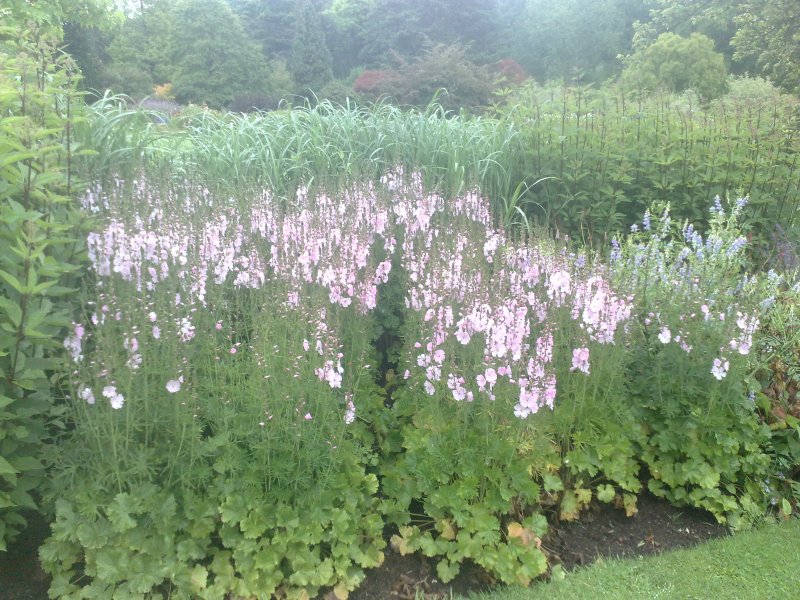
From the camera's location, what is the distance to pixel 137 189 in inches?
163

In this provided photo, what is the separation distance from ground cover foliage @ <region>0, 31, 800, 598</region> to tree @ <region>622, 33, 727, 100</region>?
614 inches

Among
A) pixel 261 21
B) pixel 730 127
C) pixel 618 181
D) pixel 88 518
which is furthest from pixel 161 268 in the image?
pixel 261 21

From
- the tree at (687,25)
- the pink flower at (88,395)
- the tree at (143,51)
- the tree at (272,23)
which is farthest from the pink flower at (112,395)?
the tree at (272,23)

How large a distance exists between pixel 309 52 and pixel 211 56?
23.6 feet

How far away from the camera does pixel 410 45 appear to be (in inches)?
1259

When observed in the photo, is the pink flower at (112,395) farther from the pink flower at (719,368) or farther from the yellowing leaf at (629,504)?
the pink flower at (719,368)

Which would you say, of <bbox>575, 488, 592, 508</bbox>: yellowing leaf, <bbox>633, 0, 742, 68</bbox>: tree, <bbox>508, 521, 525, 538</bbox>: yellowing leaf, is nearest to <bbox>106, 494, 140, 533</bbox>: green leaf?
<bbox>508, 521, 525, 538</bbox>: yellowing leaf

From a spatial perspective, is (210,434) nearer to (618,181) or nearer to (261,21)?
(618,181)

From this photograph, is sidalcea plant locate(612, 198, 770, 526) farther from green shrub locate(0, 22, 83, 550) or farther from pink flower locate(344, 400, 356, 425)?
green shrub locate(0, 22, 83, 550)

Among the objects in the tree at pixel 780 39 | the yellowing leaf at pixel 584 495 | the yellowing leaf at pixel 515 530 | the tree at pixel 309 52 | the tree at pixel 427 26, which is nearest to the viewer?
the yellowing leaf at pixel 515 530

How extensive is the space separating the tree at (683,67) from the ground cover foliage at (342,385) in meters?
15.6

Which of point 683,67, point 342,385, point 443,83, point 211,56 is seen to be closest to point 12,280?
point 342,385

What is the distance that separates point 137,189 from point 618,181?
474cm

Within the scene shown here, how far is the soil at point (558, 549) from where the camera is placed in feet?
9.64
